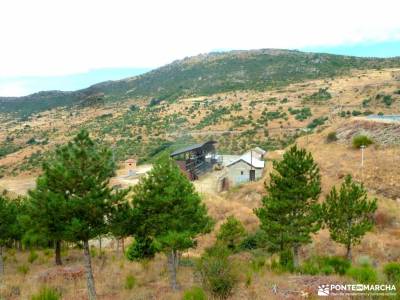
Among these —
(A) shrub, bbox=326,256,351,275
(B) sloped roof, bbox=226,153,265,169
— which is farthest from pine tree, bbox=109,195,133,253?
(B) sloped roof, bbox=226,153,265,169

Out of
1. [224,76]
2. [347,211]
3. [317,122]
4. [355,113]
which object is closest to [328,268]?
[347,211]

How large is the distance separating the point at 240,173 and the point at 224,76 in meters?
111

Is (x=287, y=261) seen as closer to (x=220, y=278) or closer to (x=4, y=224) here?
(x=220, y=278)

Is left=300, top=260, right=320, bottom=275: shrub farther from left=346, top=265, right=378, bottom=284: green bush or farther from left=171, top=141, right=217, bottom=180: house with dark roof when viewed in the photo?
left=171, top=141, right=217, bottom=180: house with dark roof

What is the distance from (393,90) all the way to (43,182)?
90.4 metres

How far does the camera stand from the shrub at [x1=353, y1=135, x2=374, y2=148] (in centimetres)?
4918

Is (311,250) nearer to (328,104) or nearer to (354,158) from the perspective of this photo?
(354,158)

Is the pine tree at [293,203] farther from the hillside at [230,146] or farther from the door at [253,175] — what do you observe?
the door at [253,175]

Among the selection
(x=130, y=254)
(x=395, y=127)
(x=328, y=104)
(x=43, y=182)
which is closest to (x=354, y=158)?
(x=395, y=127)

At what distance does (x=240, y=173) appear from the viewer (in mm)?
55188

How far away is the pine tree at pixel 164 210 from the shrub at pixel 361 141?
35.5 meters

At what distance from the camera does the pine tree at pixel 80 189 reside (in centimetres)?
1648

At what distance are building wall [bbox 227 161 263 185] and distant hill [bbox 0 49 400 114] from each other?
80.4 m

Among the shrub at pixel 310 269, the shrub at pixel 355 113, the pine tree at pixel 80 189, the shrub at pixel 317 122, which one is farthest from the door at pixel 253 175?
the pine tree at pixel 80 189
